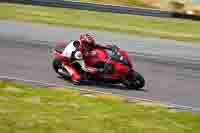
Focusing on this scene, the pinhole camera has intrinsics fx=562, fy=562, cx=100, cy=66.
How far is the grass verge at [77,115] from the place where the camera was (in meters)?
10.2

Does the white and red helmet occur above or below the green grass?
above

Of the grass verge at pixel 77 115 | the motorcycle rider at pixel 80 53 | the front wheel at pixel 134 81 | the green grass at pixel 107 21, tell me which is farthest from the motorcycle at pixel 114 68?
the green grass at pixel 107 21

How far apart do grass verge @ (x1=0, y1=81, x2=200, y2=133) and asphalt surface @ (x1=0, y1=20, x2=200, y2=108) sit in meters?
2.54

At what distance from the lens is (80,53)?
1727cm

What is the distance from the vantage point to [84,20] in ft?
105

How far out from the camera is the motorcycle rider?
677 inches

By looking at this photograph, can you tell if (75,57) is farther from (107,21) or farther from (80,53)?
(107,21)

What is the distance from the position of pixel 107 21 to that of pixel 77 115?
21.3 metres

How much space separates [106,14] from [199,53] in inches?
363

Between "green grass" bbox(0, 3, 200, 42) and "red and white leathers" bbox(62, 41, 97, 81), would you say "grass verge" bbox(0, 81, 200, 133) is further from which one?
"green grass" bbox(0, 3, 200, 42)

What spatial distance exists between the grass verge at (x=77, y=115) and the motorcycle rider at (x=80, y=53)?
276 centimetres

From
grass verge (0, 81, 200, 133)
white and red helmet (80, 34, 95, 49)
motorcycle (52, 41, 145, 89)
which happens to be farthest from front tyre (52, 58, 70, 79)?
grass verge (0, 81, 200, 133)

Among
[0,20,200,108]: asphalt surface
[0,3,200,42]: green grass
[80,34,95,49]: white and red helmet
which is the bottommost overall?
[0,3,200,42]: green grass

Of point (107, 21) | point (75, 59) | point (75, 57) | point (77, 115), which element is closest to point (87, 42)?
point (75, 57)
